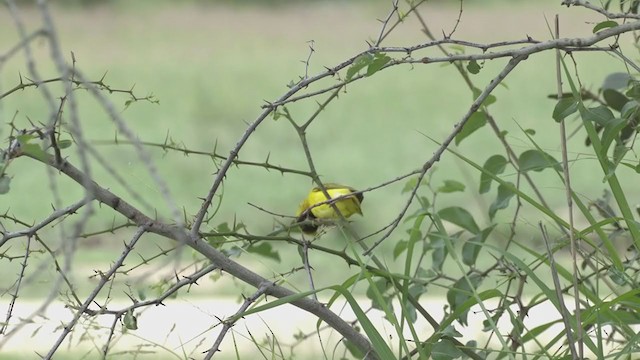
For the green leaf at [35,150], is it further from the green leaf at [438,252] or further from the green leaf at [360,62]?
the green leaf at [438,252]

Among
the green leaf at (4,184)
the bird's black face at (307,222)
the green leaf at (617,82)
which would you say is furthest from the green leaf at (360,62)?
the green leaf at (617,82)

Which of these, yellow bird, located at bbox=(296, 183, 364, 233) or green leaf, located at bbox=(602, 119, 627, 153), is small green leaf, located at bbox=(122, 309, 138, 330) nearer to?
yellow bird, located at bbox=(296, 183, 364, 233)

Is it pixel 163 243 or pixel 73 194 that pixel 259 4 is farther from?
pixel 163 243

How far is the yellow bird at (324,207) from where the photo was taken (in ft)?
3.46

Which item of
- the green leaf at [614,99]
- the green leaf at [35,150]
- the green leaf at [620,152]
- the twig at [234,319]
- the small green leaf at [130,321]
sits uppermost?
the green leaf at [614,99]

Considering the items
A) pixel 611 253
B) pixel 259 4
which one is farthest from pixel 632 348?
pixel 259 4

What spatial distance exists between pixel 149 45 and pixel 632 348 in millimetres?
7040

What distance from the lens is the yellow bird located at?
3.46 ft

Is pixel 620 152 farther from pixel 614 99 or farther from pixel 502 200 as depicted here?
pixel 614 99

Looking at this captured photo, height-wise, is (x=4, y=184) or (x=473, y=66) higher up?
(x=473, y=66)

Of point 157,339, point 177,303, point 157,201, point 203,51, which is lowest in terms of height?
point 157,339

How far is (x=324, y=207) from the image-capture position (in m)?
1.06

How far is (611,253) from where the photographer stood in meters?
0.94

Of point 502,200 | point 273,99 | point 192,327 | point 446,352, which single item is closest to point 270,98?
point 273,99
